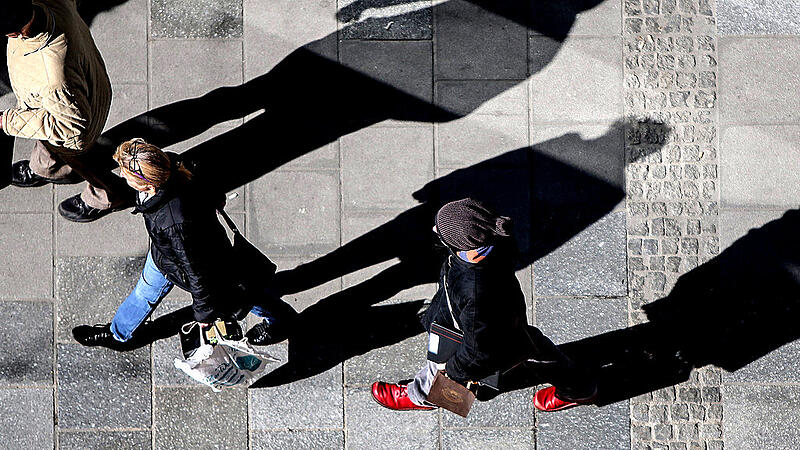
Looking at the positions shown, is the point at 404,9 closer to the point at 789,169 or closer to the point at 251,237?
the point at 251,237

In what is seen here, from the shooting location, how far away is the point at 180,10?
212 inches

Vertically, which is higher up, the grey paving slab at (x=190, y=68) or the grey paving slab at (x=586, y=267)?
the grey paving slab at (x=190, y=68)

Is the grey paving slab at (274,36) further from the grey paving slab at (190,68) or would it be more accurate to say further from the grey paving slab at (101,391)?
the grey paving slab at (101,391)

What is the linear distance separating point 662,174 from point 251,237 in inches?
121

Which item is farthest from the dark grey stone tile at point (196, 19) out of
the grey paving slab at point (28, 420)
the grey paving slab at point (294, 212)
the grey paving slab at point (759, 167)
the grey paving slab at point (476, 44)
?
the grey paving slab at point (759, 167)

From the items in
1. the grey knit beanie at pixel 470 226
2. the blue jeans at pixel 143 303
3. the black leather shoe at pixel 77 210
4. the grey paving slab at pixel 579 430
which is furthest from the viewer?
the grey paving slab at pixel 579 430

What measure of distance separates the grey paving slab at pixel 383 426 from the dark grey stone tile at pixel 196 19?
2.84 m

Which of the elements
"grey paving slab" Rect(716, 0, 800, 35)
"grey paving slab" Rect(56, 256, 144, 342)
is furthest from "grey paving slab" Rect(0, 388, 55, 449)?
"grey paving slab" Rect(716, 0, 800, 35)

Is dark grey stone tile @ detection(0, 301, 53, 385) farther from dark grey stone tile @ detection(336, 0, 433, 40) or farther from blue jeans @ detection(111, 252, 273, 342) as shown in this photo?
dark grey stone tile @ detection(336, 0, 433, 40)

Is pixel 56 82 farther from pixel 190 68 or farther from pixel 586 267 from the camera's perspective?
pixel 586 267

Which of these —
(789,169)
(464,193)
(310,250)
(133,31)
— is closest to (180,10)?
(133,31)

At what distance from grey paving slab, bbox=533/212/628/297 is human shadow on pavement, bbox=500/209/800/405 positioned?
0.33 metres

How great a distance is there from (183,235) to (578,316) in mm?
2916

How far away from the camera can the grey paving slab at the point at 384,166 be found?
5324mm
